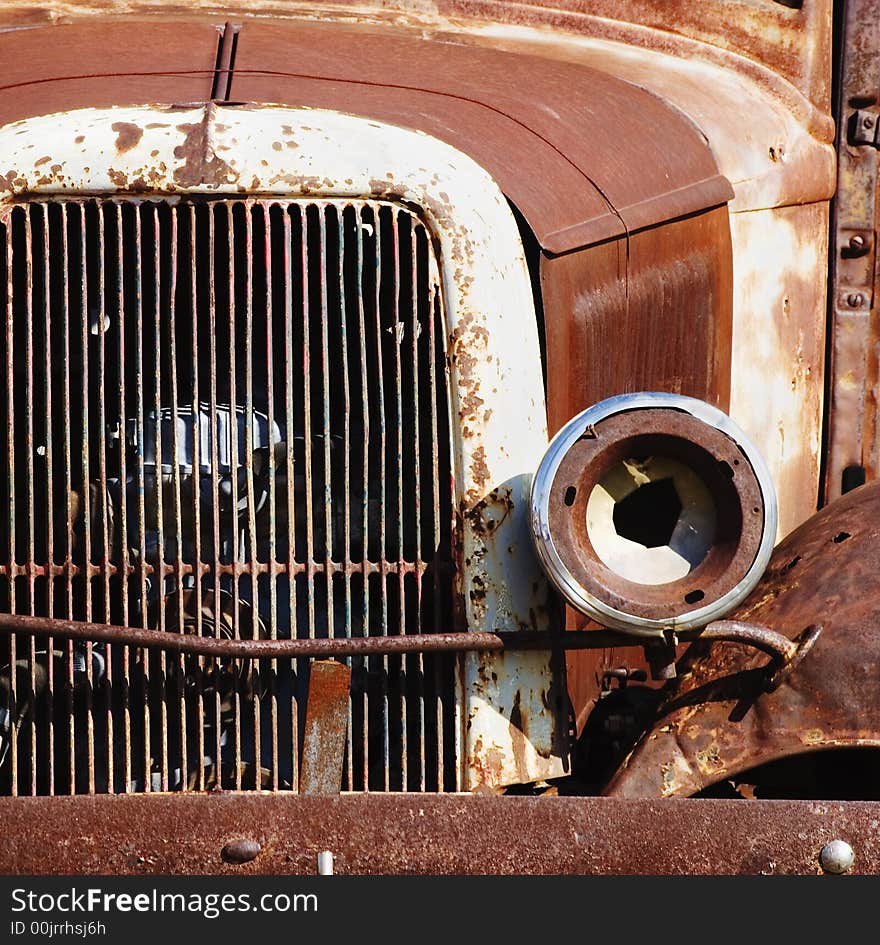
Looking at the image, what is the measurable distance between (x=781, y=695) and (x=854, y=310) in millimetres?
1047

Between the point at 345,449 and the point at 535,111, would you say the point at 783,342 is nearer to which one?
the point at 535,111

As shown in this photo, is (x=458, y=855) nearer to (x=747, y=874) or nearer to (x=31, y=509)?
(x=747, y=874)

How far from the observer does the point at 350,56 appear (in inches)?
99.0

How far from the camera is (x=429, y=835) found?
1.80m

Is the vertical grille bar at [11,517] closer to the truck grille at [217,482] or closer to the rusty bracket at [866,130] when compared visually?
the truck grille at [217,482]

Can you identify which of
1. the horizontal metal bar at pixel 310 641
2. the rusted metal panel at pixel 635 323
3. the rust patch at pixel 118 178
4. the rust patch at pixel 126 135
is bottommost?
the horizontal metal bar at pixel 310 641

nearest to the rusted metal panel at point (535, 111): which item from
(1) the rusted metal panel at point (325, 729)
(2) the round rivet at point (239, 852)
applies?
(1) the rusted metal panel at point (325, 729)

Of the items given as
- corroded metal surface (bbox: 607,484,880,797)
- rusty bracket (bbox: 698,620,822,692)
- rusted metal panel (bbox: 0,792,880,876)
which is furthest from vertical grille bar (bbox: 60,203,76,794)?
rusty bracket (bbox: 698,620,822,692)

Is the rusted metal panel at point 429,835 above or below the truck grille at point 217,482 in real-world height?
below

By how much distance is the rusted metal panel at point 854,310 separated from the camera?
2744mm

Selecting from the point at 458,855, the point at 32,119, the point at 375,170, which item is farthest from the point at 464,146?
the point at 458,855

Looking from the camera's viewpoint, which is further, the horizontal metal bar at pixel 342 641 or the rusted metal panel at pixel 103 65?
the rusted metal panel at pixel 103 65

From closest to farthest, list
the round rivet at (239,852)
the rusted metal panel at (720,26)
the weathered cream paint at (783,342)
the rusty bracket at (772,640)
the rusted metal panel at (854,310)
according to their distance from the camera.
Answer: the round rivet at (239,852) < the rusty bracket at (772,640) < the weathered cream paint at (783,342) < the rusted metal panel at (854,310) < the rusted metal panel at (720,26)

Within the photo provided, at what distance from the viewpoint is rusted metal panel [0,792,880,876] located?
1.78 metres
